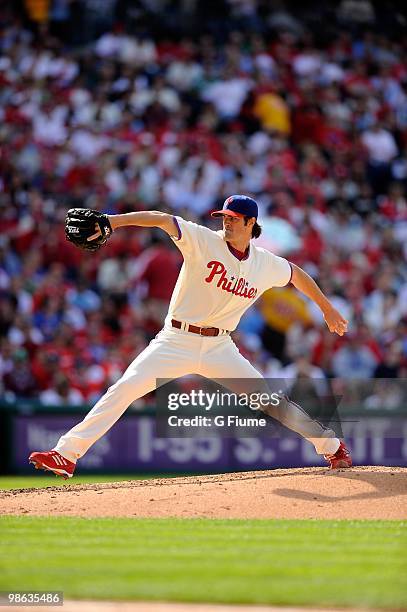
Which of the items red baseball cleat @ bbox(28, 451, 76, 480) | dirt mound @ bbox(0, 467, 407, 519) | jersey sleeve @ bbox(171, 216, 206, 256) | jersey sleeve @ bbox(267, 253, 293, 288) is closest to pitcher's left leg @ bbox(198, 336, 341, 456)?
A: dirt mound @ bbox(0, 467, 407, 519)

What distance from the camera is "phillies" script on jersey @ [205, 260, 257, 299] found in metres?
7.59

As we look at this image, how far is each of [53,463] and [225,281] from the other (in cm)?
158

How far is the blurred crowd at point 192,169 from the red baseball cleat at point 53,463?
502cm

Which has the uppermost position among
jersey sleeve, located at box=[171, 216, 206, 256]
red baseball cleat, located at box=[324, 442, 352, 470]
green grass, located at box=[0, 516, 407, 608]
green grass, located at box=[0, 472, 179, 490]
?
jersey sleeve, located at box=[171, 216, 206, 256]

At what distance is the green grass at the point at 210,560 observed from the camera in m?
5.05

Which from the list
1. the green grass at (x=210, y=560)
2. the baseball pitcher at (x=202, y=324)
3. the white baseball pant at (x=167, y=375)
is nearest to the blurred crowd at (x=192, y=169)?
the white baseball pant at (x=167, y=375)

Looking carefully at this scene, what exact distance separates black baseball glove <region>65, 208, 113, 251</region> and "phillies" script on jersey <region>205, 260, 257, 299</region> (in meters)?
0.78

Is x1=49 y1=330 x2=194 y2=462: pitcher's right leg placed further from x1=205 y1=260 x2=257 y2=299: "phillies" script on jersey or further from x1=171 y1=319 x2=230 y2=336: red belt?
x1=205 y1=260 x2=257 y2=299: "phillies" script on jersey

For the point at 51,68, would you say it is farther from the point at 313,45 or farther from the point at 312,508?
the point at 312,508

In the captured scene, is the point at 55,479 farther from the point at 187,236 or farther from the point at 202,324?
the point at 187,236

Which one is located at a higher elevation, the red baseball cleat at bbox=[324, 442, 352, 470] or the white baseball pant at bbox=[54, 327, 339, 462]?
the white baseball pant at bbox=[54, 327, 339, 462]

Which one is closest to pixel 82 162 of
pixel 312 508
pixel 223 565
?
pixel 312 508

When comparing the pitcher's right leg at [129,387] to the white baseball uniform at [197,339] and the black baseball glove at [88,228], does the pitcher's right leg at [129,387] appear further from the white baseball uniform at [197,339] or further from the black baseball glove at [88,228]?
the black baseball glove at [88,228]

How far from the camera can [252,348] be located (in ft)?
43.9
